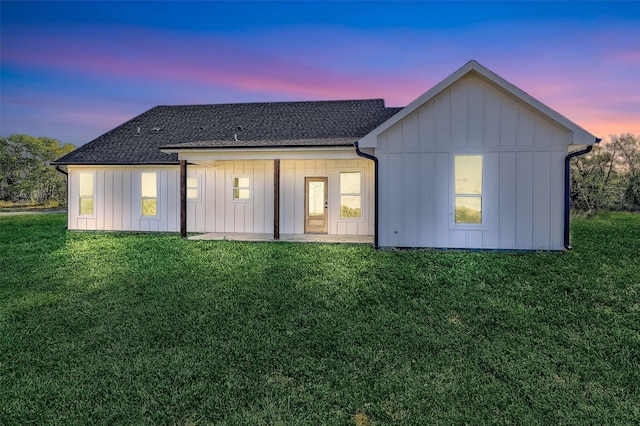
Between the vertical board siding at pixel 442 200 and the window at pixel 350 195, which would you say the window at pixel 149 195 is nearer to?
the window at pixel 350 195

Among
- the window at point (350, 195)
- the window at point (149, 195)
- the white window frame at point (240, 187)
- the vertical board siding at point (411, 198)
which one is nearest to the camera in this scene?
the vertical board siding at point (411, 198)

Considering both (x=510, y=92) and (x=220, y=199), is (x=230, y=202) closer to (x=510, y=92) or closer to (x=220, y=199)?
(x=220, y=199)

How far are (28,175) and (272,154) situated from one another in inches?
1388

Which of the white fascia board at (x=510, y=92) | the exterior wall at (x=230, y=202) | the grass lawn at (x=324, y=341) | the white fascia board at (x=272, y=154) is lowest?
the grass lawn at (x=324, y=341)

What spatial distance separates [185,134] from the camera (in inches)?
599

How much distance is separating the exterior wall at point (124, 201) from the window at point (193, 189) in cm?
41

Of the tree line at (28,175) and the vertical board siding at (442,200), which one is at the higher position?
the tree line at (28,175)

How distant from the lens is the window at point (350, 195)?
12.8 metres

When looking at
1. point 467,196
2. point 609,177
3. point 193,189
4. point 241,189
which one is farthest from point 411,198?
point 609,177

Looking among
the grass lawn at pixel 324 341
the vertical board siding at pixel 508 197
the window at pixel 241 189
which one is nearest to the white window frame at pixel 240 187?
the window at pixel 241 189

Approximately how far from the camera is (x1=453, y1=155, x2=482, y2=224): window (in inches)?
376

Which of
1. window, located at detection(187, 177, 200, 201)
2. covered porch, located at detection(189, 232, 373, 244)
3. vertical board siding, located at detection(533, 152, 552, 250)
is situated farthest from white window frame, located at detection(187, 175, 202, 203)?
vertical board siding, located at detection(533, 152, 552, 250)

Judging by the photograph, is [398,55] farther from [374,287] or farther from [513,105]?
[374,287]

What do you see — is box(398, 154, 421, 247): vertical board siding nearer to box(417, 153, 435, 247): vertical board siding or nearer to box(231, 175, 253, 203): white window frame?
box(417, 153, 435, 247): vertical board siding
